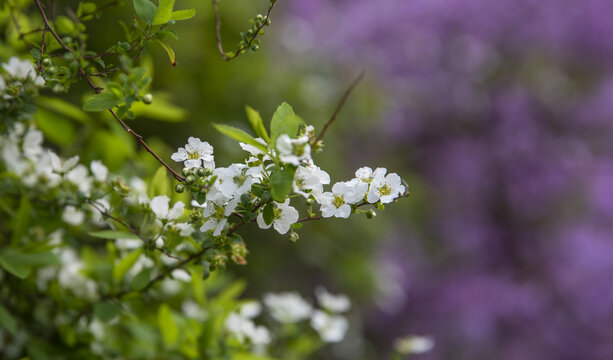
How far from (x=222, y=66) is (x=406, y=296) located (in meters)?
1.39


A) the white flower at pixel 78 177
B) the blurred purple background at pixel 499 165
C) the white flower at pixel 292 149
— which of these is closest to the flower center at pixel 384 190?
the white flower at pixel 292 149

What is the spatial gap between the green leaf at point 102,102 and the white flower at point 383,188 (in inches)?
9.9

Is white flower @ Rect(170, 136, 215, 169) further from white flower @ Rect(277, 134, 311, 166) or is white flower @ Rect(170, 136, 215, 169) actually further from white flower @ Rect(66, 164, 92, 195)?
white flower @ Rect(66, 164, 92, 195)

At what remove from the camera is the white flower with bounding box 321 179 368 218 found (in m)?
0.52

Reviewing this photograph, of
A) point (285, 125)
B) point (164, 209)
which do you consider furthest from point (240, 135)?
point (164, 209)

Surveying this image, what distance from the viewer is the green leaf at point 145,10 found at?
507 millimetres

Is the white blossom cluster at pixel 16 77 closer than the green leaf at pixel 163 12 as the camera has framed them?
No

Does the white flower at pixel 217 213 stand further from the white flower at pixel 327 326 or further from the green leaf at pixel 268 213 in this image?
the white flower at pixel 327 326

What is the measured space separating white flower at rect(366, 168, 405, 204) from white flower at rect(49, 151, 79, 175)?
37cm

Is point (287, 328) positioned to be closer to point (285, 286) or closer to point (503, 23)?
point (285, 286)

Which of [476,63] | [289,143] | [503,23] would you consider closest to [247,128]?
[289,143]

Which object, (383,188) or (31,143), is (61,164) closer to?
(31,143)

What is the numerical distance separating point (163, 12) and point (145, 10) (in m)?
0.02

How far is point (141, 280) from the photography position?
2.14 ft
